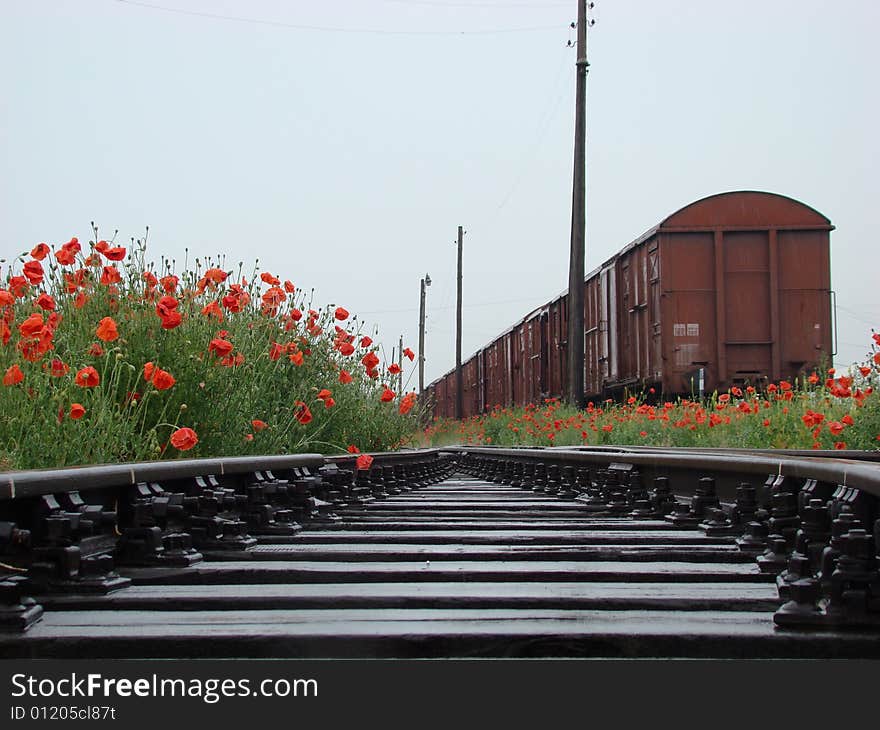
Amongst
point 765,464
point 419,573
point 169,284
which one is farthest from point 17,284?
point 765,464

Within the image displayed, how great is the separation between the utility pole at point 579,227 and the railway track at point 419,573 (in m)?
13.4

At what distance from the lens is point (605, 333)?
21.0 meters

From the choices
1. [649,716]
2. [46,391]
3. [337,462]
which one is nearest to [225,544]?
[46,391]

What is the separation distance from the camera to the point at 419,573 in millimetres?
3404

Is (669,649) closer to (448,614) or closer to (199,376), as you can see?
(448,614)

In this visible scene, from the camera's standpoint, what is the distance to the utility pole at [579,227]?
732 inches

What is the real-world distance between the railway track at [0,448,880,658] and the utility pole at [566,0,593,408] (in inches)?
528

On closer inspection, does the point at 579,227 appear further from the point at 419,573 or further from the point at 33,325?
the point at 419,573

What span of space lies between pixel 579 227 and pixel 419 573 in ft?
53.2

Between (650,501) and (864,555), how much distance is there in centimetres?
327

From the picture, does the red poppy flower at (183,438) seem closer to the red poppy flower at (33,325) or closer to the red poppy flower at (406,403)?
the red poppy flower at (33,325)

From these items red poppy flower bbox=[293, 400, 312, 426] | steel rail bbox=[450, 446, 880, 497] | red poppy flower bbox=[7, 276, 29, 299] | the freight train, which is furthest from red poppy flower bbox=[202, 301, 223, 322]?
the freight train

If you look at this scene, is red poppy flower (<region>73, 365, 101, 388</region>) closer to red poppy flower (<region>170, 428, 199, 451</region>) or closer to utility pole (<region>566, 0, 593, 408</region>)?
red poppy flower (<region>170, 428, 199, 451</region>)

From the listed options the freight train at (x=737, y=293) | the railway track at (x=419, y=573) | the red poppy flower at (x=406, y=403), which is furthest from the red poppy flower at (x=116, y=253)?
the freight train at (x=737, y=293)
